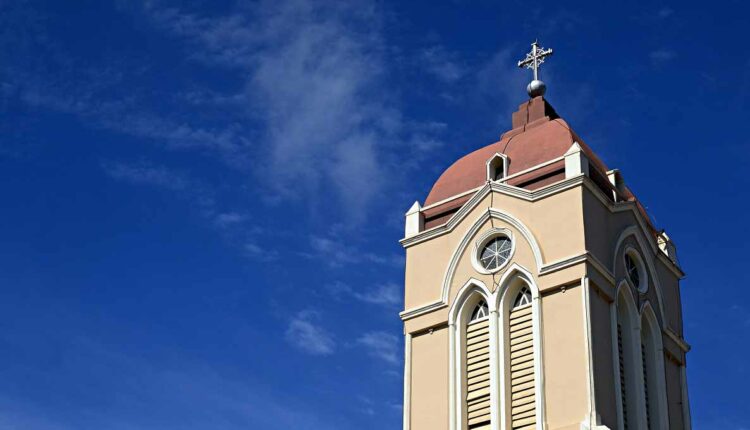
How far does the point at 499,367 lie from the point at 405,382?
2.60 meters

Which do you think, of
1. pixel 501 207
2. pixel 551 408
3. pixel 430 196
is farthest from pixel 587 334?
pixel 430 196

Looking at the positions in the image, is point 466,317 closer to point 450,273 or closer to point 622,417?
point 450,273

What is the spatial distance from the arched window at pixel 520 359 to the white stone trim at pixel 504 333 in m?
0.04

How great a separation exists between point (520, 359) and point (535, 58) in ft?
34.7

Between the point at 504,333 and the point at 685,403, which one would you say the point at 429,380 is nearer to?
the point at 504,333

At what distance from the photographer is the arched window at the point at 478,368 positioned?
113 ft

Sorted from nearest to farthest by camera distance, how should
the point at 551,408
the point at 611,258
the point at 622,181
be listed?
the point at 551,408
the point at 611,258
the point at 622,181

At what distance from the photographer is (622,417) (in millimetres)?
→ 33562

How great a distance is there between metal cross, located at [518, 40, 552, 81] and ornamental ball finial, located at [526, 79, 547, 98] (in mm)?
301

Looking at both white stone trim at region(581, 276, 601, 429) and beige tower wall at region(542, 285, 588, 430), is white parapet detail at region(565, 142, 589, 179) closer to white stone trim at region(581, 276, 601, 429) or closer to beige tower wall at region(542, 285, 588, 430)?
white stone trim at region(581, 276, 601, 429)

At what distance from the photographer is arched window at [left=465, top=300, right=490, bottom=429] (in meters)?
34.3

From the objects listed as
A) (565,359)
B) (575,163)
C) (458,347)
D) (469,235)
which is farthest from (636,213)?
(458,347)

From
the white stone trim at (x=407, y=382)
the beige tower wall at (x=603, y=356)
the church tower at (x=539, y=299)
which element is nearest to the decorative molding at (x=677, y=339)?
the church tower at (x=539, y=299)

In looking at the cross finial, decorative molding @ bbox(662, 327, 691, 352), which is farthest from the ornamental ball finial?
decorative molding @ bbox(662, 327, 691, 352)
